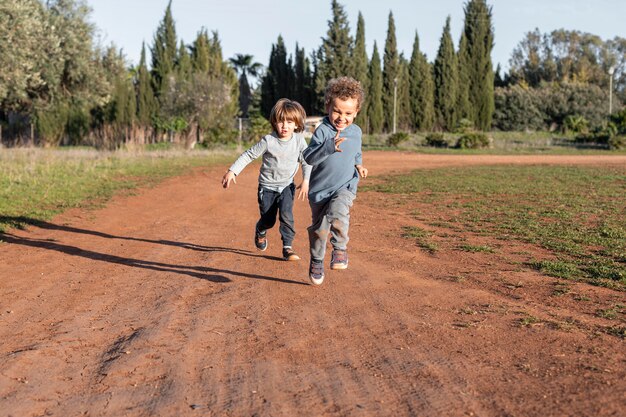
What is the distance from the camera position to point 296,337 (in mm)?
4395

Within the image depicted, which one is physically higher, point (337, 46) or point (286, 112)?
point (337, 46)

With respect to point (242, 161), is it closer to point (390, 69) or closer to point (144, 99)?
point (144, 99)

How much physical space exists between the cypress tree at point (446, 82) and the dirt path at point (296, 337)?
49.4m

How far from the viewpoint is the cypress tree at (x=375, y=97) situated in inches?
2137

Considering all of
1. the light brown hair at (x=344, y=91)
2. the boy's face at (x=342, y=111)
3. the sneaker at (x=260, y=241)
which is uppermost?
the light brown hair at (x=344, y=91)

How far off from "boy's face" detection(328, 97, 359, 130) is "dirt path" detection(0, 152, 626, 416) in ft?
4.69

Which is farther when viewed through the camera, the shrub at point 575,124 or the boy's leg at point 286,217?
the shrub at point 575,124

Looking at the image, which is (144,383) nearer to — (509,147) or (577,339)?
(577,339)

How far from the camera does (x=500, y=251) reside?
25.3 ft

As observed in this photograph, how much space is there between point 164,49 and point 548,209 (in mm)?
43868

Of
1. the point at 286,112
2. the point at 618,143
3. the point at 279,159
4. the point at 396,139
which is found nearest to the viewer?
the point at 286,112

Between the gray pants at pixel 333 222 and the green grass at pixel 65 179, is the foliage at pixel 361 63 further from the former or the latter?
the gray pants at pixel 333 222

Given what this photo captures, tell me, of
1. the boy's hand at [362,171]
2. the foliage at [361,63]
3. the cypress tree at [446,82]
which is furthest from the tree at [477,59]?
the boy's hand at [362,171]

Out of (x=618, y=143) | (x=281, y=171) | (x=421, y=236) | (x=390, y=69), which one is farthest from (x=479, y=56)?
(x=281, y=171)
